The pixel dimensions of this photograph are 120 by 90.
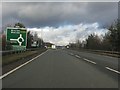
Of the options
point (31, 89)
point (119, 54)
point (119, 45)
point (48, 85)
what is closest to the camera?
point (31, 89)

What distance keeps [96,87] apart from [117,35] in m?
55.8

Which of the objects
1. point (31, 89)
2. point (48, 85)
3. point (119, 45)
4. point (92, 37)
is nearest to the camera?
point (31, 89)

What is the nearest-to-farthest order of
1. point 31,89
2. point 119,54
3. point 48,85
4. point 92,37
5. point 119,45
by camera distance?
point 31,89
point 48,85
point 119,54
point 119,45
point 92,37

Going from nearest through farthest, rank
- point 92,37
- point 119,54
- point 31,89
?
point 31,89 → point 119,54 → point 92,37

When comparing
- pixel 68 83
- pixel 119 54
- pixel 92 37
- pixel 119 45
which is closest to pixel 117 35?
pixel 119 45

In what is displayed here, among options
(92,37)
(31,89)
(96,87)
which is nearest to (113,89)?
(96,87)

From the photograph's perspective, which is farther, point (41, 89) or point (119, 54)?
point (119, 54)

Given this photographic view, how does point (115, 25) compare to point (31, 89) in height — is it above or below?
above

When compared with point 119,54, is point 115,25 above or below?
above

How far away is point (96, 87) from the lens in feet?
32.5

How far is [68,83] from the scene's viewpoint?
10812 millimetres

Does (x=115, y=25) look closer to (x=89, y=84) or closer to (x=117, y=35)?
(x=117, y=35)

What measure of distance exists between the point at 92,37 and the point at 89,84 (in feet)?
432

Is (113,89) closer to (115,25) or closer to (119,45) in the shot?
(119,45)
